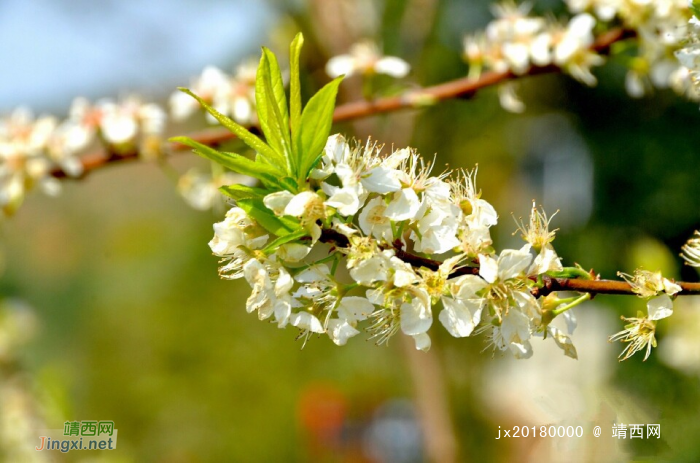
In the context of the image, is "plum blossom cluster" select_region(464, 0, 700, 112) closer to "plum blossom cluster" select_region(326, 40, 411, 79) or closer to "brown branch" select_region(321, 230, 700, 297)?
"plum blossom cluster" select_region(326, 40, 411, 79)

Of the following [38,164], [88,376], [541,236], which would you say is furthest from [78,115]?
[88,376]

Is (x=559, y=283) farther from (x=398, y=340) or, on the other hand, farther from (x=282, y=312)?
(x=398, y=340)

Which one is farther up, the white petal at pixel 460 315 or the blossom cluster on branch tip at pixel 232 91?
the blossom cluster on branch tip at pixel 232 91

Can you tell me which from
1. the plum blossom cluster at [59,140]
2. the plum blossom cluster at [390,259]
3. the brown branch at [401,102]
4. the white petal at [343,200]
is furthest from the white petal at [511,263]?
the plum blossom cluster at [59,140]

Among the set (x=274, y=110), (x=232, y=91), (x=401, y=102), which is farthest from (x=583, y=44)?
(x=274, y=110)

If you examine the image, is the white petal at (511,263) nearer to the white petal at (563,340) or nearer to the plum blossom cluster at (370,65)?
the white petal at (563,340)
